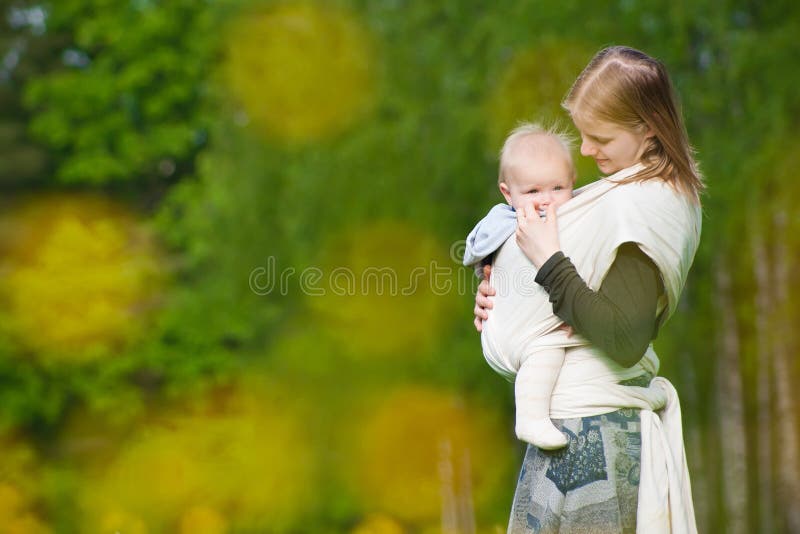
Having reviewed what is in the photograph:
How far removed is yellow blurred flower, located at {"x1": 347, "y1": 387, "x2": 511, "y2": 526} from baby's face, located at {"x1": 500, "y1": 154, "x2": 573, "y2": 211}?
7434 mm

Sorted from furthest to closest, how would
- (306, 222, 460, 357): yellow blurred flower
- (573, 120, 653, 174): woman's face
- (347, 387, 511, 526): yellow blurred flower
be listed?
(347, 387, 511, 526): yellow blurred flower
(306, 222, 460, 357): yellow blurred flower
(573, 120, 653, 174): woman's face

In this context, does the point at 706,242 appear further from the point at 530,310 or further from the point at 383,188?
the point at 530,310

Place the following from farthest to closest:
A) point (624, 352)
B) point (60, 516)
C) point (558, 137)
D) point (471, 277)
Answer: point (60, 516) < point (471, 277) < point (558, 137) < point (624, 352)

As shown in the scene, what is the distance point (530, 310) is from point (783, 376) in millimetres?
7533

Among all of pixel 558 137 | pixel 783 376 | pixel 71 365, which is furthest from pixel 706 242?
pixel 71 365

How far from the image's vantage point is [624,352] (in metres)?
1.98

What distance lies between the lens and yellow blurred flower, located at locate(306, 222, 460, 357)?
970 cm

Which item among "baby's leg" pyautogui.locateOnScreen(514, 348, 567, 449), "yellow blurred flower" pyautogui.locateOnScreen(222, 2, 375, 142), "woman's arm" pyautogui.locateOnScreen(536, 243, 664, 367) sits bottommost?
"baby's leg" pyautogui.locateOnScreen(514, 348, 567, 449)

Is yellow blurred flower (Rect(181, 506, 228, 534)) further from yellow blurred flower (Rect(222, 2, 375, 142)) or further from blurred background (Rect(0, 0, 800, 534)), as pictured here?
yellow blurred flower (Rect(222, 2, 375, 142))

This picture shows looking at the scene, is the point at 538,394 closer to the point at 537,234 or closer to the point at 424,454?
the point at 537,234

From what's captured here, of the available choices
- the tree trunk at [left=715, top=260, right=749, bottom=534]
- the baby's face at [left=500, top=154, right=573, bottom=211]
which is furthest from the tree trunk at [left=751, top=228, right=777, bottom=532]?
the baby's face at [left=500, top=154, right=573, bottom=211]

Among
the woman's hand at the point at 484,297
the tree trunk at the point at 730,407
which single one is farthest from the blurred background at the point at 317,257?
the woman's hand at the point at 484,297

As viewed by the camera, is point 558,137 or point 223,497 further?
point 223,497

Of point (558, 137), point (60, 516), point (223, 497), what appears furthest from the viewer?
point (223, 497)
